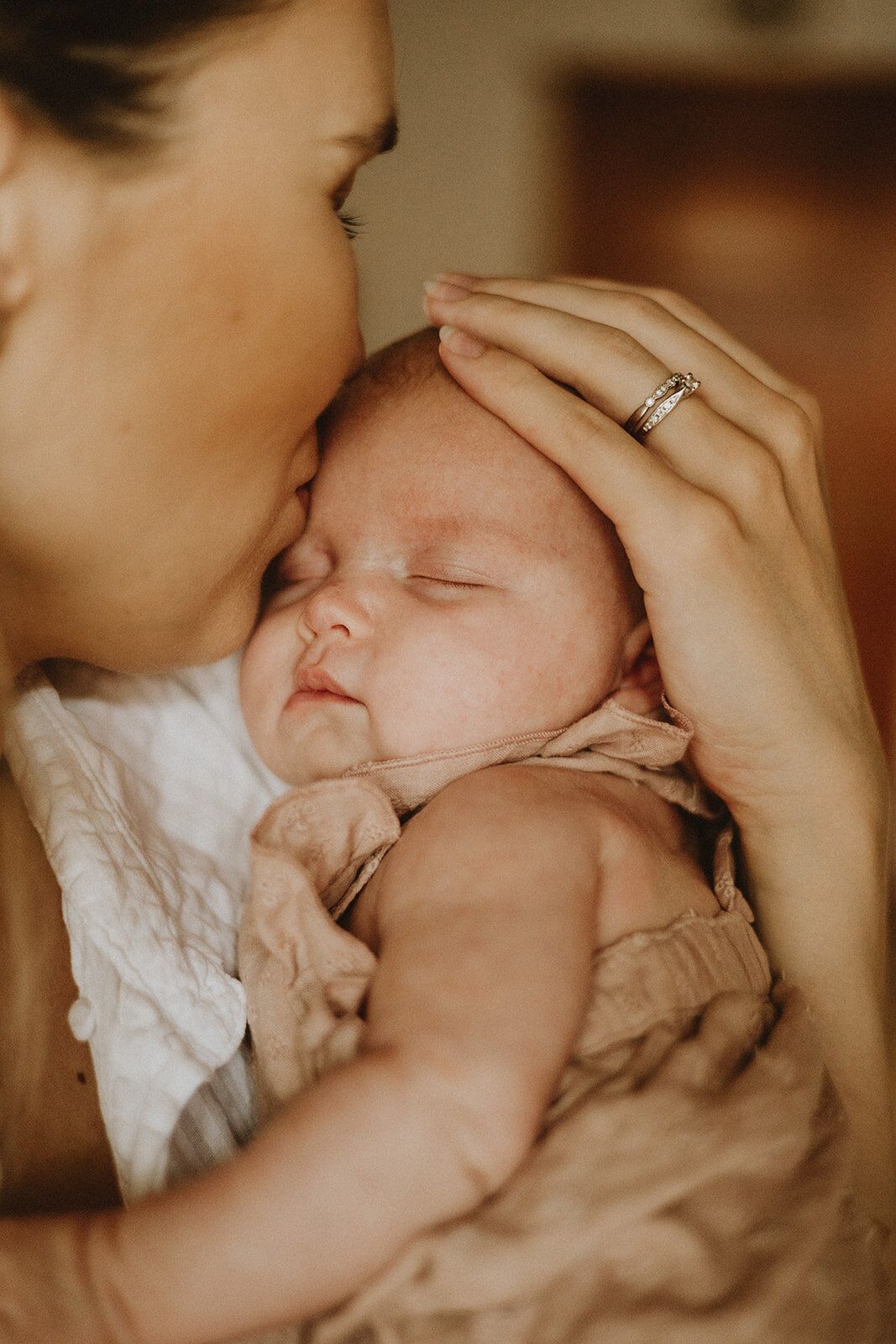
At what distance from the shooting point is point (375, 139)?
735 mm

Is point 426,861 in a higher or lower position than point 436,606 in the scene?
lower

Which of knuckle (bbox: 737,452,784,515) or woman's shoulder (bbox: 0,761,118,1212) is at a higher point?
knuckle (bbox: 737,452,784,515)

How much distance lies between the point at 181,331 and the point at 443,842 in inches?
14.9

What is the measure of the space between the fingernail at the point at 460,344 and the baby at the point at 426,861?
4 centimetres

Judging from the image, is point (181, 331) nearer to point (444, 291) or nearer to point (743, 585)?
point (444, 291)

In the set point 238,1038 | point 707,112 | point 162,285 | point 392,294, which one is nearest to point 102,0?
point 162,285

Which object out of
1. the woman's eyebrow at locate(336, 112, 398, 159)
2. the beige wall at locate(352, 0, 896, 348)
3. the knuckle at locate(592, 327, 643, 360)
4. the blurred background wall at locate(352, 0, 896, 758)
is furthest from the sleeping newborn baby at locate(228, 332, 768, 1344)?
the blurred background wall at locate(352, 0, 896, 758)

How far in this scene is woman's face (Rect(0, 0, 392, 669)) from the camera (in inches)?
23.8

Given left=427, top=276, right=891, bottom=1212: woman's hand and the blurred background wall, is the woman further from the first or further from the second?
the blurred background wall

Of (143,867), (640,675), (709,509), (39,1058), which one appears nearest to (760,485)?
(709,509)

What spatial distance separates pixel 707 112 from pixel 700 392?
2058 mm

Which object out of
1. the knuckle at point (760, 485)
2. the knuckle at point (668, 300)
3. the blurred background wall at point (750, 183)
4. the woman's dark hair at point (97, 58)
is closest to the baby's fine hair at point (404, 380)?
the knuckle at point (760, 485)

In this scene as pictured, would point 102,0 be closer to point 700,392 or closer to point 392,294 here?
point 700,392

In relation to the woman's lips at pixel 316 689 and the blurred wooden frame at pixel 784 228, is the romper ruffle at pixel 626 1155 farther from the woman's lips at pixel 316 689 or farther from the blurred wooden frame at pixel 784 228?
the blurred wooden frame at pixel 784 228
